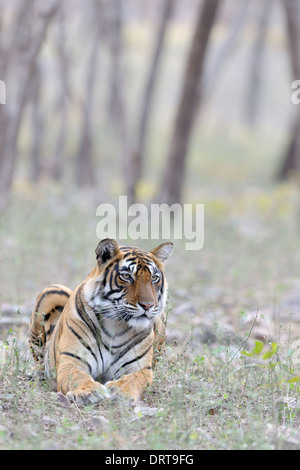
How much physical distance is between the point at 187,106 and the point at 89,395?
11033 millimetres

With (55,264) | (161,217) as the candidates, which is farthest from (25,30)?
(55,264)

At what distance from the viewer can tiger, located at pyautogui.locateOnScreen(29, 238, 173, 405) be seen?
4.82 metres

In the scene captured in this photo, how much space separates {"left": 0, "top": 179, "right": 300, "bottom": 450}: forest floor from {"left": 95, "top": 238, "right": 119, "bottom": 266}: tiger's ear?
695 millimetres

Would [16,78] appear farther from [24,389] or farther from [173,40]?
[173,40]

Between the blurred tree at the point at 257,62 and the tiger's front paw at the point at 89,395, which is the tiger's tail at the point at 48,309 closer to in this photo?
the tiger's front paw at the point at 89,395

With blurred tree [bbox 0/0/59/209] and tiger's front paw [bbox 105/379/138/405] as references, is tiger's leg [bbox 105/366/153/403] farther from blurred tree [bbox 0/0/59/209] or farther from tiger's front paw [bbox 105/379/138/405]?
blurred tree [bbox 0/0/59/209]

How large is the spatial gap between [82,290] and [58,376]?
64 centimetres

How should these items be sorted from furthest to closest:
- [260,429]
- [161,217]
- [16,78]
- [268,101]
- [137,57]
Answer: [268,101] < [137,57] < [161,217] < [16,78] < [260,429]

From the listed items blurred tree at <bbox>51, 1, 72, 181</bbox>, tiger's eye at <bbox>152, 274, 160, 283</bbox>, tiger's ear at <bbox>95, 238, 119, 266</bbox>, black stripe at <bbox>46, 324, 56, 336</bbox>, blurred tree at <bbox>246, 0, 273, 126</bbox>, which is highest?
blurred tree at <bbox>246, 0, 273, 126</bbox>

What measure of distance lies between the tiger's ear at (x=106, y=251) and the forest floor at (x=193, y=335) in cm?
70

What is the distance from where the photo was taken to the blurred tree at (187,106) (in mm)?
14047

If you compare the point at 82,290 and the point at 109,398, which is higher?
the point at 82,290

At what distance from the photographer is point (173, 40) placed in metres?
51.7

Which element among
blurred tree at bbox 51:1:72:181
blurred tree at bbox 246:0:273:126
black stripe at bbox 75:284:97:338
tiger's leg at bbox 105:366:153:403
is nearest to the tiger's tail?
black stripe at bbox 75:284:97:338
